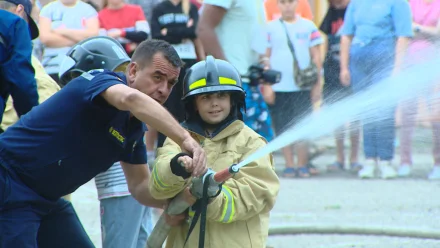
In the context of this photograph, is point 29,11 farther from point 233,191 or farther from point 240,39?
point 233,191

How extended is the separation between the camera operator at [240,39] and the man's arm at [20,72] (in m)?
1.94

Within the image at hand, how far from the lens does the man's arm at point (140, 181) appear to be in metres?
4.72

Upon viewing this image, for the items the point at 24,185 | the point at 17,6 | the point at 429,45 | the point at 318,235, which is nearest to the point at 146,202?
the point at 24,185

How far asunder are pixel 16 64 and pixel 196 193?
1.59 metres

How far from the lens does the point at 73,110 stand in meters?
4.16

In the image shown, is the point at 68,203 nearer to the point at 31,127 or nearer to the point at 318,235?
the point at 31,127

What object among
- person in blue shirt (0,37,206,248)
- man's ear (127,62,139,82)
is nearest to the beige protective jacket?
person in blue shirt (0,37,206,248)

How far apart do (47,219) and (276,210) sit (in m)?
3.88

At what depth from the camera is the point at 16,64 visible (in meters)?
5.16

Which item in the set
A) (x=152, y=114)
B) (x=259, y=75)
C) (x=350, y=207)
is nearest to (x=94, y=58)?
(x=152, y=114)

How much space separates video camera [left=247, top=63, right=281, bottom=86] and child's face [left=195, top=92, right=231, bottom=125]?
82.9 inches

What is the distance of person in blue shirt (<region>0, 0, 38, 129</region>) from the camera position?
16.9 ft

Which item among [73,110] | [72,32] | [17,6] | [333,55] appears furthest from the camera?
[333,55]

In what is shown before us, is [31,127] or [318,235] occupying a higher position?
[31,127]
